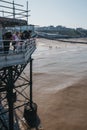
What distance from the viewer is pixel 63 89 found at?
113 feet

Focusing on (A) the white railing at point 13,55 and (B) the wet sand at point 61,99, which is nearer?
(A) the white railing at point 13,55

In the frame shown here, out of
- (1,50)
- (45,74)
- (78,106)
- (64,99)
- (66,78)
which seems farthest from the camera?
(45,74)

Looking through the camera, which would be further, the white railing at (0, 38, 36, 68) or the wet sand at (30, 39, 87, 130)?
the wet sand at (30, 39, 87, 130)

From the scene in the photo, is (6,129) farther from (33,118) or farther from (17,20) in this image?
(17,20)

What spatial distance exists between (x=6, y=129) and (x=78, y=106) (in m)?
11.0

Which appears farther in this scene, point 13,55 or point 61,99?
point 61,99

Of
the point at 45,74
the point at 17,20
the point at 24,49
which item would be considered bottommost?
the point at 45,74

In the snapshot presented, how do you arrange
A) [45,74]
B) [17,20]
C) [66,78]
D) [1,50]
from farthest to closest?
1. [45,74]
2. [66,78]
3. [17,20]
4. [1,50]

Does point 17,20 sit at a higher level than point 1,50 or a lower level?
higher

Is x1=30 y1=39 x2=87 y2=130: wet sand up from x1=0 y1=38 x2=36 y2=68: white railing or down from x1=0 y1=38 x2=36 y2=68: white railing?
down

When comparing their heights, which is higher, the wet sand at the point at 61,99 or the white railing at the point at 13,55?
the white railing at the point at 13,55

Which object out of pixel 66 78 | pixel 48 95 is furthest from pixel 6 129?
pixel 66 78

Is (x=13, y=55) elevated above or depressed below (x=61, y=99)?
above

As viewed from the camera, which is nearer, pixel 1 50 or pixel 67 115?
pixel 1 50
